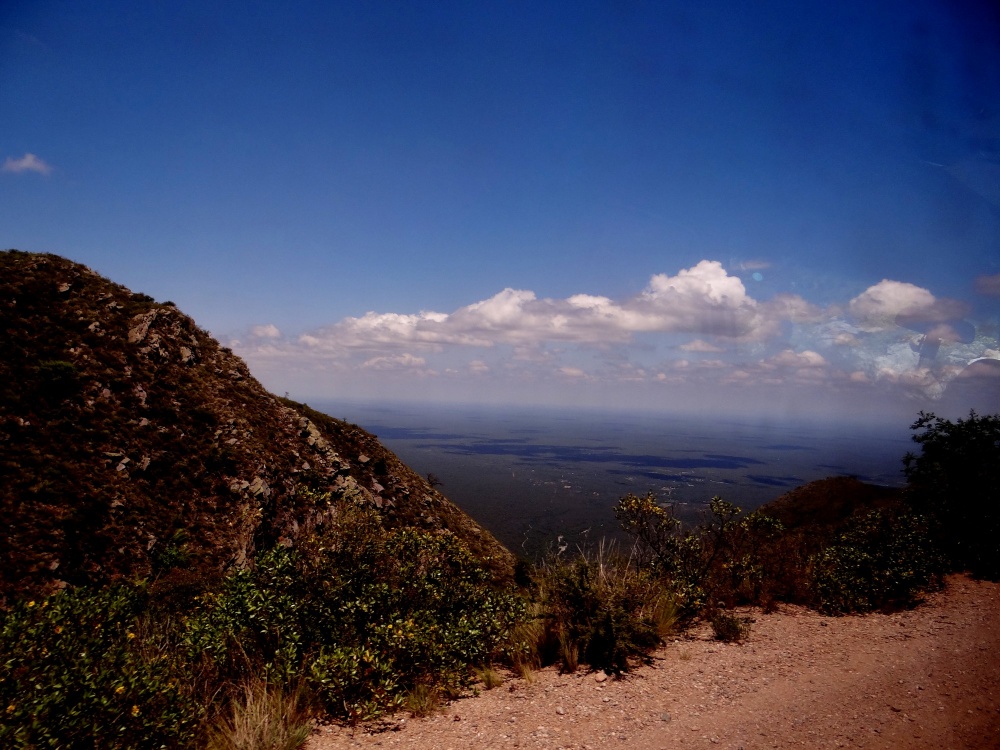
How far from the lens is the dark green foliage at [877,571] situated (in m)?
9.20

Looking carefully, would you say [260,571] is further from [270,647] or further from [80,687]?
[80,687]

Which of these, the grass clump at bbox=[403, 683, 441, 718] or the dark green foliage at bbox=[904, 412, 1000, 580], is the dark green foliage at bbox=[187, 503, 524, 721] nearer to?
the grass clump at bbox=[403, 683, 441, 718]

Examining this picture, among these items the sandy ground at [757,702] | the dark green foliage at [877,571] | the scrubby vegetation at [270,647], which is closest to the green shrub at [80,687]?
the scrubby vegetation at [270,647]

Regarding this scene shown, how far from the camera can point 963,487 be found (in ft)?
43.9

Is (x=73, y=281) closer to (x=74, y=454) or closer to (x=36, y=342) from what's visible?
(x=36, y=342)

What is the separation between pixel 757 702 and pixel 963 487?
45.5 ft

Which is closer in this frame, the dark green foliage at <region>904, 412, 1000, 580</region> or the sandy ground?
the sandy ground

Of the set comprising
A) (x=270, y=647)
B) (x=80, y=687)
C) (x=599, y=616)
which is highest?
(x=80, y=687)

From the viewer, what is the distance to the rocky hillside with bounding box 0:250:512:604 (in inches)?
690

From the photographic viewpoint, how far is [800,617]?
8.73 metres


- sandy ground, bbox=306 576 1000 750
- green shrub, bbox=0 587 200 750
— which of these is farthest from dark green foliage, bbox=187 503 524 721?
green shrub, bbox=0 587 200 750

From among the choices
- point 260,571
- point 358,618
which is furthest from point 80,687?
point 358,618

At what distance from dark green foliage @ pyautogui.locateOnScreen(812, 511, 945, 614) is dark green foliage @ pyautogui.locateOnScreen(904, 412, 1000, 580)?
1161mm

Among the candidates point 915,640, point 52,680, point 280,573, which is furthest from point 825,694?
point 52,680
